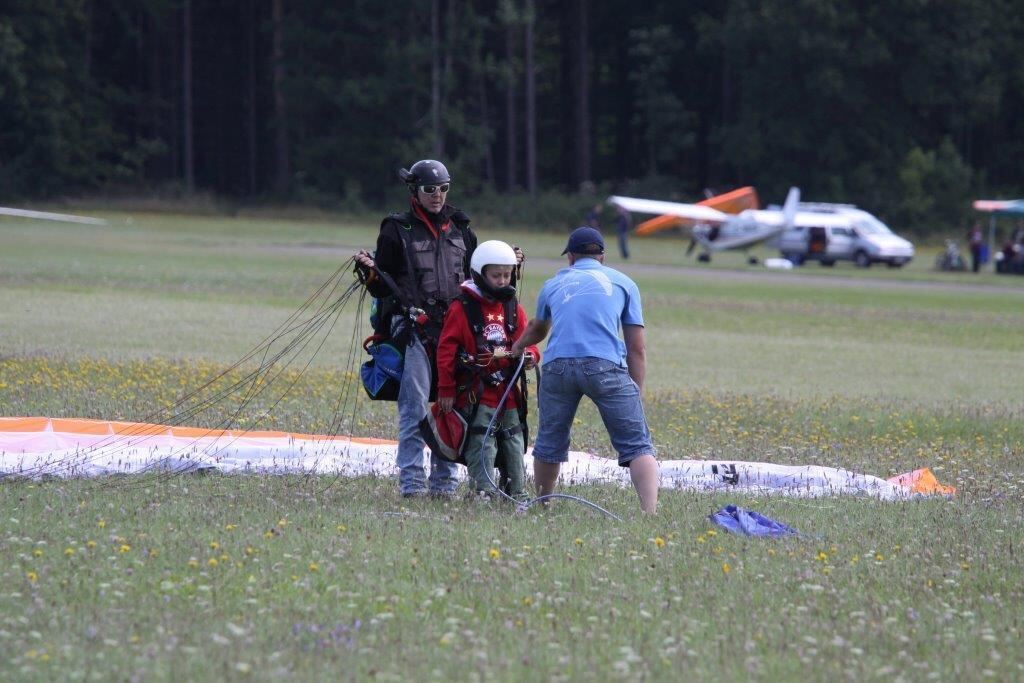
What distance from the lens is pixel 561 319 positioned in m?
7.68

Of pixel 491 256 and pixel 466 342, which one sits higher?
pixel 491 256

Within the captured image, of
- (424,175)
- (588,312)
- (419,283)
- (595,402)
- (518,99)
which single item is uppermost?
(518,99)

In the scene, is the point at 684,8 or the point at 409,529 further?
the point at 684,8

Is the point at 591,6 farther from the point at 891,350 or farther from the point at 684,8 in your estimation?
the point at 891,350

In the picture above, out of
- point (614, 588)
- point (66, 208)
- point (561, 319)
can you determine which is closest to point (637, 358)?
point (561, 319)

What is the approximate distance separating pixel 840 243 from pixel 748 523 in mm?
41719

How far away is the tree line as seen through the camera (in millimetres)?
66125

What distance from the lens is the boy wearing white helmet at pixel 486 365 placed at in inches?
307

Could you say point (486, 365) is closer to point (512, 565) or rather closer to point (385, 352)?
point (385, 352)

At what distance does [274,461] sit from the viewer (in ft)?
29.9

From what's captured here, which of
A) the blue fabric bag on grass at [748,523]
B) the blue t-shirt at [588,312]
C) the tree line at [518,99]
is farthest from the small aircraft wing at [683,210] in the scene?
the blue fabric bag on grass at [748,523]

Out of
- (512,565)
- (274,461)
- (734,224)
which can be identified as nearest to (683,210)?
(734,224)

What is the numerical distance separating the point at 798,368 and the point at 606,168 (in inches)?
2558

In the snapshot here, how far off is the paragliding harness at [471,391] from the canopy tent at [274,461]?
115cm
